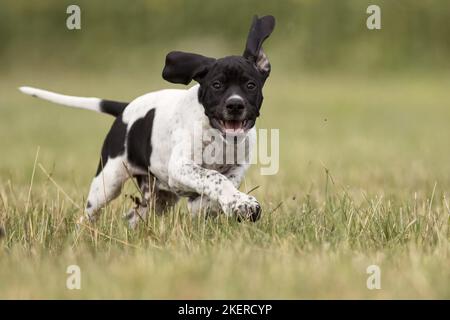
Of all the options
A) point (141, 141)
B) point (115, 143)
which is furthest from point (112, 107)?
point (141, 141)

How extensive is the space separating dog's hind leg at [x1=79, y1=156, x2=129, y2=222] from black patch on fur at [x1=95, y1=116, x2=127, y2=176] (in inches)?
1.6

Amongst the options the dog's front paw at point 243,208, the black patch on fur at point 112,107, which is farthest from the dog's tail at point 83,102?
the dog's front paw at point 243,208

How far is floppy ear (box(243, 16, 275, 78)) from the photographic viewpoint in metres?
5.77

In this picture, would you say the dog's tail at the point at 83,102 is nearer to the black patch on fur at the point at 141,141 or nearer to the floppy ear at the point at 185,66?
the black patch on fur at the point at 141,141

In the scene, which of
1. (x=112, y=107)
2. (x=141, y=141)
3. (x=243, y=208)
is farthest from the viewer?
(x=112, y=107)

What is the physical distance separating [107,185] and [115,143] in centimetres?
28

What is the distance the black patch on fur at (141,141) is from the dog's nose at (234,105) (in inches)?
37.5

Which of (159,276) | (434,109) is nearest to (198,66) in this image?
(159,276)

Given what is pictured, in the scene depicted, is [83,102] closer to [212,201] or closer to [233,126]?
[212,201]

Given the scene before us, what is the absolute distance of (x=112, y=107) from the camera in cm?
680

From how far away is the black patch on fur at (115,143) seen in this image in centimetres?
643

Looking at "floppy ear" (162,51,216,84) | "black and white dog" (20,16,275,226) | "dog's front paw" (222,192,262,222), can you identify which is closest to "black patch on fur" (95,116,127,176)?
"black and white dog" (20,16,275,226)

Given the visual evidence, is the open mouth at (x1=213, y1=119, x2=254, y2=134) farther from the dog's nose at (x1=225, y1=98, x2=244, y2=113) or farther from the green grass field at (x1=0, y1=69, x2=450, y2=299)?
the green grass field at (x1=0, y1=69, x2=450, y2=299)
